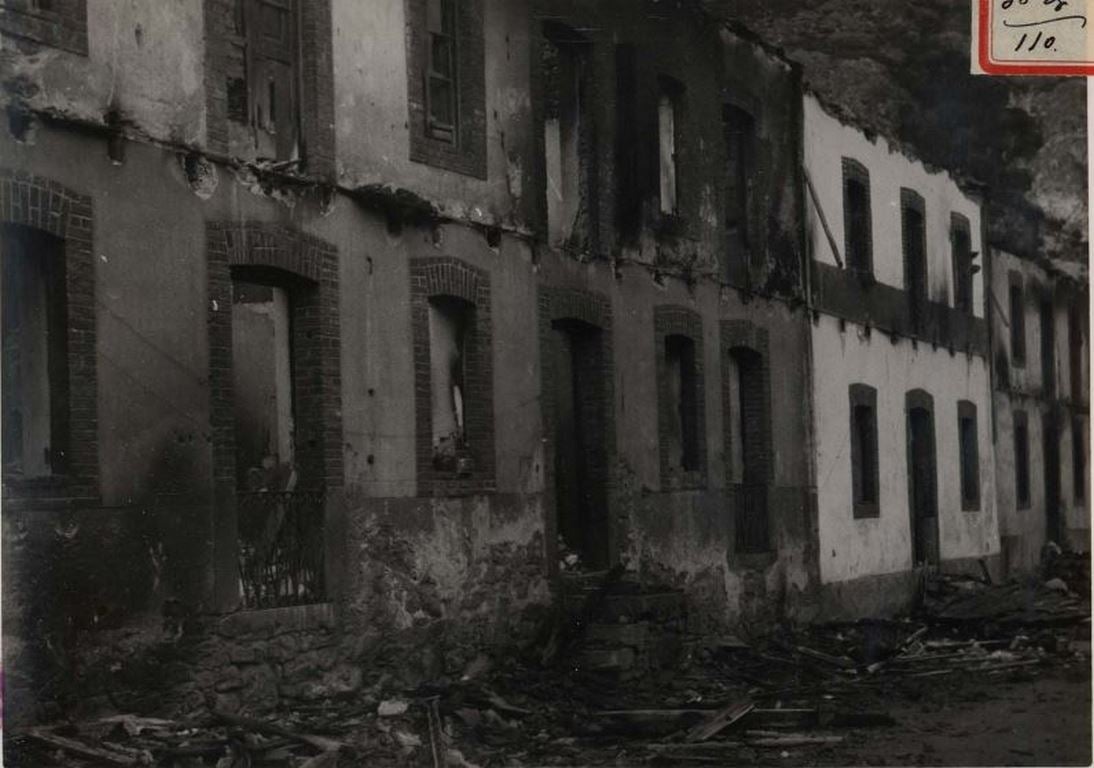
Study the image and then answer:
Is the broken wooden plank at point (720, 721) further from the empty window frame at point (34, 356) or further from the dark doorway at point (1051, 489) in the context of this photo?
the empty window frame at point (34, 356)

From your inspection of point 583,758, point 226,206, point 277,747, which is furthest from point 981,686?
point 226,206

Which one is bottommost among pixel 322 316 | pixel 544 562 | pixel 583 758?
pixel 583 758

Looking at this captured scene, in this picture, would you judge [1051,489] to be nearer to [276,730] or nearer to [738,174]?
[738,174]

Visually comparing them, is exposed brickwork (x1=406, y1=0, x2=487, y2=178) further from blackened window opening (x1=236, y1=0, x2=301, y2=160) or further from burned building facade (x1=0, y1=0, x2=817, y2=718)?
blackened window opening (x1=236, y1=0, x2=301, y2=160)

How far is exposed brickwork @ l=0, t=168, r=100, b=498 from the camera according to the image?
392 inches

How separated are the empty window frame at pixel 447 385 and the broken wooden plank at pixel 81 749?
3885 millimetres

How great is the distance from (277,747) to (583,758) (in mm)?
1881

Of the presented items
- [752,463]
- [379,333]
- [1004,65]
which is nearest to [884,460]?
[752,463]

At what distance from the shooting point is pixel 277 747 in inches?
410

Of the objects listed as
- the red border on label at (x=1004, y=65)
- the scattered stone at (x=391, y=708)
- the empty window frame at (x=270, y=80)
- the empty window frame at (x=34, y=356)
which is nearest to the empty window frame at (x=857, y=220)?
the red border on label at (x=1004, y=65)

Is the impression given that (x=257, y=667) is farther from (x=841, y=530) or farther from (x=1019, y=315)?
(x=1019, y=315)

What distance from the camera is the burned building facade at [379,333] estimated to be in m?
10.1

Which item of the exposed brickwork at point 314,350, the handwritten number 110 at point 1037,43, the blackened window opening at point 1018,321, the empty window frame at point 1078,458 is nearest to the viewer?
the handwritten number 110 at point 1037,43

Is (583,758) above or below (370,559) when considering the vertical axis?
below
